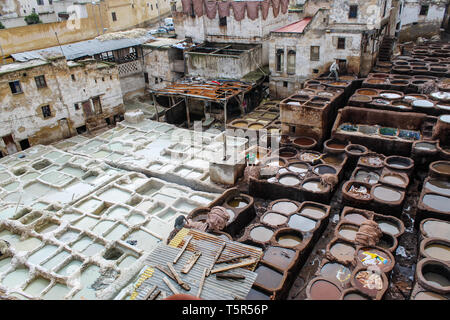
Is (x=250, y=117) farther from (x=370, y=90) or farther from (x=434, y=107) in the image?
(x=434, y=107)

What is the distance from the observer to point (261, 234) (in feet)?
46.2

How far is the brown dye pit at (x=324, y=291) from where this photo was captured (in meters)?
10.8

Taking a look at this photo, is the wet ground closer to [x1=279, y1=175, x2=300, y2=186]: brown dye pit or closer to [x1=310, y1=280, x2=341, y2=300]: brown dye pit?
[x1=310, y1=280, x2=341, y2=300]: brown dye pit

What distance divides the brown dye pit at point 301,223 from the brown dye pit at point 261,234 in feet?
3.25

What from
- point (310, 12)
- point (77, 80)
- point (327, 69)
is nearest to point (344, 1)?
point (327, 69)

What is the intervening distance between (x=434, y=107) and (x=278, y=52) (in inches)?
508

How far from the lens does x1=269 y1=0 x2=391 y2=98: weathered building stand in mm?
23781

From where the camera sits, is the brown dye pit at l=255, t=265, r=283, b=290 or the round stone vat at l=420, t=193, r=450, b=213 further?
the round stone vat at l=420, t=193, r=450, b=213

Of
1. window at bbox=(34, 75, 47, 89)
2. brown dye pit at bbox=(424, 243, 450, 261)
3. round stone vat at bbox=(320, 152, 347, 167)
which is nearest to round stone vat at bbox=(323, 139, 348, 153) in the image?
round stone vat at bbox=(320, 152, 347, 167)

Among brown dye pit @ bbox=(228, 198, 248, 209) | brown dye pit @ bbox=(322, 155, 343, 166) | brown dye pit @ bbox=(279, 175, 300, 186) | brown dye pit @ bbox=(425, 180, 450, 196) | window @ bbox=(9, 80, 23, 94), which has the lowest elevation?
brown dye pit @ bbox=(228, 198, 248, 209)

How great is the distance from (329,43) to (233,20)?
965cm

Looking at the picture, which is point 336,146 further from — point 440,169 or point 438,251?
point 438,251

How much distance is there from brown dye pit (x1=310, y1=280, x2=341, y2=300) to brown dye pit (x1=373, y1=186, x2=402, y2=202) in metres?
5.40
